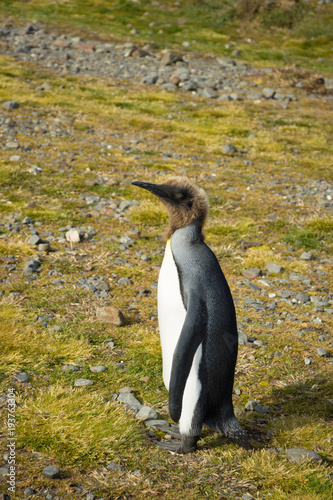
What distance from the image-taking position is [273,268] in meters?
7.08

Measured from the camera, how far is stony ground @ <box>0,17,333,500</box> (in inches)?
142

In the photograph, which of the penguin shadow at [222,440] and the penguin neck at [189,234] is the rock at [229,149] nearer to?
the penguin neck at [189,234]

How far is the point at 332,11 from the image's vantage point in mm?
36969

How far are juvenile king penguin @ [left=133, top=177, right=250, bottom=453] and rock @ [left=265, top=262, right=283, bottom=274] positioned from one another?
3.33 m

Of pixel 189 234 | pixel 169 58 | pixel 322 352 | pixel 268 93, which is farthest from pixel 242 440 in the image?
pixel 169 58

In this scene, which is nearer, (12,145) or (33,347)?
(33,347)

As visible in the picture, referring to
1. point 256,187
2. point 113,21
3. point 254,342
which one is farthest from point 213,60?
point 254,342

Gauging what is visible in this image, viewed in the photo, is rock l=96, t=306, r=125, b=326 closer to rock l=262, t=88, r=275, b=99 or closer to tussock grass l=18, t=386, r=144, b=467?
tussock grass l=18, t=386, r=144, b=467

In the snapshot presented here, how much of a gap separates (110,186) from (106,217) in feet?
4.52

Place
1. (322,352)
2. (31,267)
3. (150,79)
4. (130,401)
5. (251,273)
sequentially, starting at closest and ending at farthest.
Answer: (130,401)
(322,352)
(31,267)
(251,273)
(150,79)

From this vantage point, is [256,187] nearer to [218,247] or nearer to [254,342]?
[218,247]

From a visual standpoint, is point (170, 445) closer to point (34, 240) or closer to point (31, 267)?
point (31, 267)

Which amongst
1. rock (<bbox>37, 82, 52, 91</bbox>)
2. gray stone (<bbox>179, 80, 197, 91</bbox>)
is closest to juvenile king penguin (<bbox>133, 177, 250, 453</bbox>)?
rock (<bbox>37, 82, 52, 91</bbox>)

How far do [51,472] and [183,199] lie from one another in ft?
7.11
